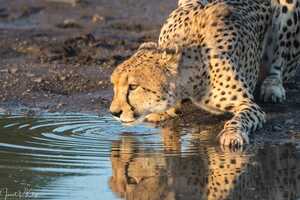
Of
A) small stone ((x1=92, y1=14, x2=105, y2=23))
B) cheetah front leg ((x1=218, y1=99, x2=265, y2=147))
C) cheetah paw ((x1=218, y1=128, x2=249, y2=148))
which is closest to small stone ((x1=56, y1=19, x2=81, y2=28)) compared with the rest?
small stone ((x1=92, y1=14, x2=105, y2=23))

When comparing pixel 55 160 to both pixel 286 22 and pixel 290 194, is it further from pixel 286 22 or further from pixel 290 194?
pixel 286 22

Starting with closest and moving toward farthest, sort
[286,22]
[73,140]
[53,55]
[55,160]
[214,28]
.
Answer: [55,160] < [73,140] < [214,28] < [286,22] < [53,55]

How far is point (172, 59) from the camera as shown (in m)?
10.8

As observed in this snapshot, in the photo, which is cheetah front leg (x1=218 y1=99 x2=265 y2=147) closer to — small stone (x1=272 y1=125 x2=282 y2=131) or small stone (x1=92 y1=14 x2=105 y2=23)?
small stone (x1=272 y1=125 x2=282 y2=131)

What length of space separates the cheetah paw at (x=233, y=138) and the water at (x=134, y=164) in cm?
9

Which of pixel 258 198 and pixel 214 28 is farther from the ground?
pixel 214 28

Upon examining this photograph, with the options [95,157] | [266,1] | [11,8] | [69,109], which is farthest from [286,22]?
[11,8]

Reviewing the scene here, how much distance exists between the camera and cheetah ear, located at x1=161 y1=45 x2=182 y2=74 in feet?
35.4

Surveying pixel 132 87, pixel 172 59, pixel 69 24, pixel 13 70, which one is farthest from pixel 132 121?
pixel 69 24

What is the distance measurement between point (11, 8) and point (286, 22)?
256 inches

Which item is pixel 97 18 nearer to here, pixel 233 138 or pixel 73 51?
pixel 73 51

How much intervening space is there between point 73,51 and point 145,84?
4427mm

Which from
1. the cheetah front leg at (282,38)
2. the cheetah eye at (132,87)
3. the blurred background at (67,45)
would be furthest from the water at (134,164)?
the blurred background at (67,45)

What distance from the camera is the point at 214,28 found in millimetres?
11094
